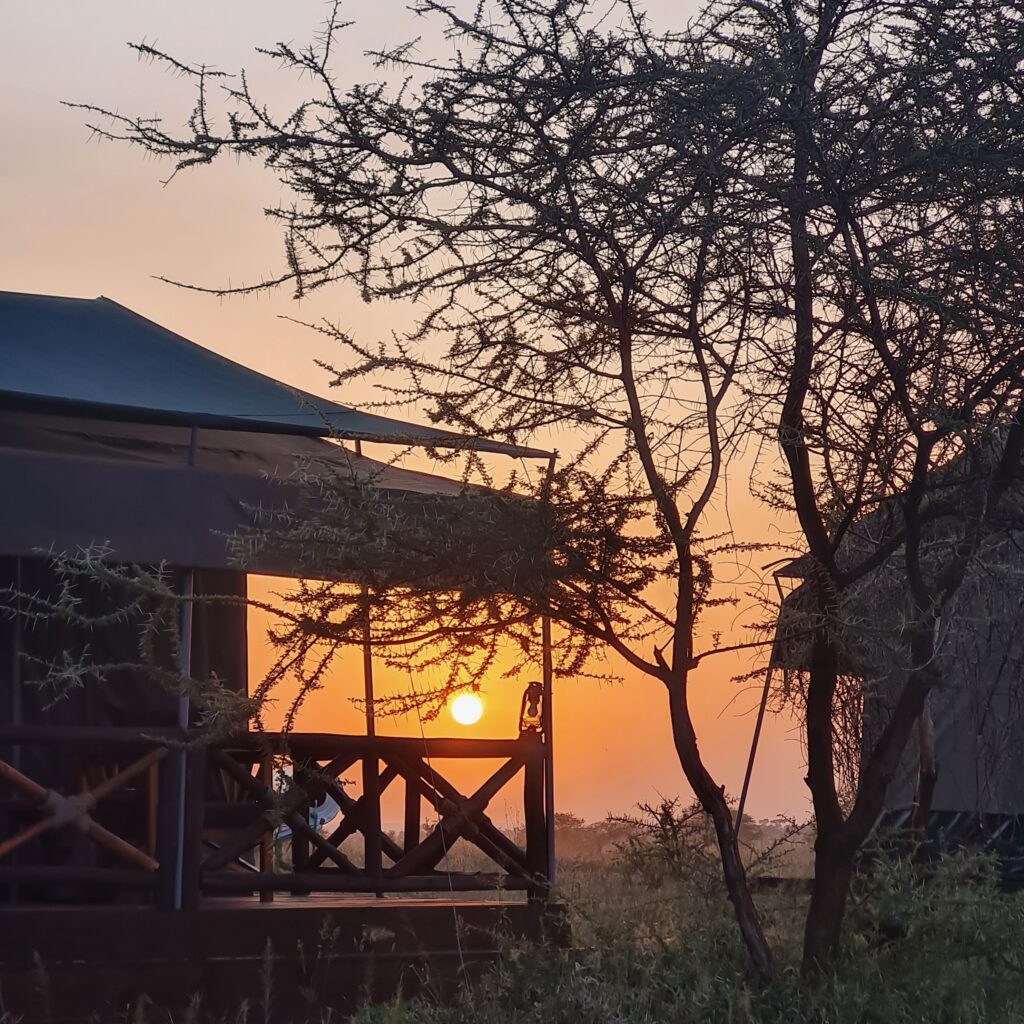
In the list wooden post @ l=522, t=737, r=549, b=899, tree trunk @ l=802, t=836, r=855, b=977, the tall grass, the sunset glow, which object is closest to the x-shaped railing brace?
the tall grass

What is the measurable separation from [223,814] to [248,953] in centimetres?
153

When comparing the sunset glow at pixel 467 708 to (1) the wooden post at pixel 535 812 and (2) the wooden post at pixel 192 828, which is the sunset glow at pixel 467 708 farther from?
(2) the wooden post at pixel 192 828

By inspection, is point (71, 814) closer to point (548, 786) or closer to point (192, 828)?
point (192, 828)

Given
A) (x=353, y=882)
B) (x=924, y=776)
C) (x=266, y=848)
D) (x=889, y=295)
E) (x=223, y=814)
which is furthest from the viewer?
(x=266, y=848)

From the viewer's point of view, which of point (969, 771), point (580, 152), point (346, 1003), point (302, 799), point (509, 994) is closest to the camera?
point (580, 152)

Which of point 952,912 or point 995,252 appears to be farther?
point 952,912

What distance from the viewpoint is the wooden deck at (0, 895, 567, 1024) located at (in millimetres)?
6691

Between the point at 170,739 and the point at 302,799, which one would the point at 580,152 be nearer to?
the point at 170,739

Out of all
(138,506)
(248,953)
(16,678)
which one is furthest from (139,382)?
(248,953)

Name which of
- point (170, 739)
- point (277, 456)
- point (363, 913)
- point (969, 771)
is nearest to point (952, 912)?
point (363, 913)

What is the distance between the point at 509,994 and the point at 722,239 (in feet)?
10.6

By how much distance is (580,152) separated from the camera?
612 cm

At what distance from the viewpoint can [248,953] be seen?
23.7ft

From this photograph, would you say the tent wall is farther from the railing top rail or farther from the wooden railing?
the railing top rail
